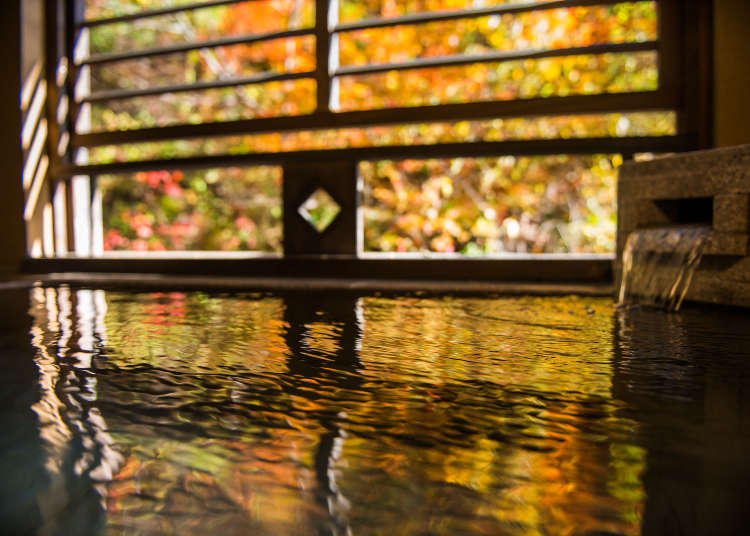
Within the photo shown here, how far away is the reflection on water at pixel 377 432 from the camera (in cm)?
56

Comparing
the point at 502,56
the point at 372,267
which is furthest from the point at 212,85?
the point at 502,56

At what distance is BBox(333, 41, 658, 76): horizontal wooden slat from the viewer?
3084 mm

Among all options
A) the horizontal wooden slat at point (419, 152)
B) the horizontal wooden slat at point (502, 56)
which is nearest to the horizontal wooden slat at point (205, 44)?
the horizontal wooden slat at point (502, 56)

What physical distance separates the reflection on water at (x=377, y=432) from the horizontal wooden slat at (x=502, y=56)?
78.0 inches

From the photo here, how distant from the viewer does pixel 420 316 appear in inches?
75.7

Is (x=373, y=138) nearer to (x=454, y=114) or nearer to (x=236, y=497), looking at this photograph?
(x=454, y=114)

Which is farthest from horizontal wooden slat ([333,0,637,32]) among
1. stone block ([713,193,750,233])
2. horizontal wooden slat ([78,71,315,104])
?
stone block ([713,193,750,233])

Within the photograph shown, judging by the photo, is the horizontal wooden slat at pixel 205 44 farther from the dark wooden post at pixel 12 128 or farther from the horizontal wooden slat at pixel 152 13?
the dark wooden post at pixel 12 128

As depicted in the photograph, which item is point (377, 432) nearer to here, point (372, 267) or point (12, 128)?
point (372, 267)

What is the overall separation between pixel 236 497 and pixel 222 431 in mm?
211

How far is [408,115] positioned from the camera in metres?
3.39

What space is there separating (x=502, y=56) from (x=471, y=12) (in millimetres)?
295

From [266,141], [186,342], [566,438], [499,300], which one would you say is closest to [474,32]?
[266,141]

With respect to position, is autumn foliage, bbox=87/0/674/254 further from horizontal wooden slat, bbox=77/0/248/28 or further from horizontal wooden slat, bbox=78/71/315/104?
horizontal wooden slat, bbox=78/71/315/104
